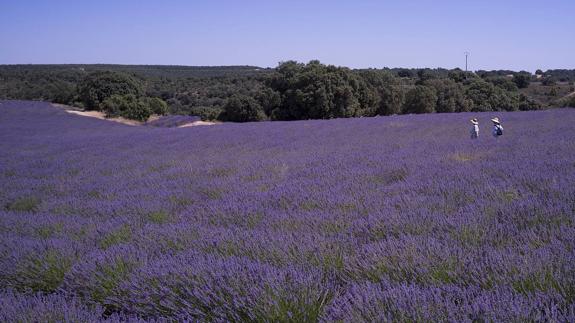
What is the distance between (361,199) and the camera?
3461mm

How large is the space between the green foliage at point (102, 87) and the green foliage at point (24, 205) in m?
37.0

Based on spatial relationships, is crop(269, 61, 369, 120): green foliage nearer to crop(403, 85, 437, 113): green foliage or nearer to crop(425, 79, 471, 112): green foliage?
crop(403, 85, 437, 113): green foliage

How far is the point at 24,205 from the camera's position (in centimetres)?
466

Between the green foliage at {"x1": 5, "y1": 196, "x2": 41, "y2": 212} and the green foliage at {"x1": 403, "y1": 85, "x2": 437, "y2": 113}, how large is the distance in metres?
40.4

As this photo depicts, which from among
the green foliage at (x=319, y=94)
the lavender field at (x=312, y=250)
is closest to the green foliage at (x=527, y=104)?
the green foliage at (x=319, y=94)

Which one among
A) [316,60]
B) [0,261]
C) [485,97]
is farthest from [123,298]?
[485,97]

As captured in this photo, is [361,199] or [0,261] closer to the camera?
[0,261]

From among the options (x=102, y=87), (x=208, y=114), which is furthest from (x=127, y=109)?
(x=208, y=114)

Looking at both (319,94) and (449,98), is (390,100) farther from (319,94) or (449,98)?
(319,94)

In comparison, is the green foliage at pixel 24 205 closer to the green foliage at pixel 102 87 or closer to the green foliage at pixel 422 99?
the green foliage at pixel 102 87

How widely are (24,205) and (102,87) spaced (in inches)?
1537

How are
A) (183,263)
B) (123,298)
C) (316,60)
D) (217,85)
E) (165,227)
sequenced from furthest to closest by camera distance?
(217,85) → (316,60) → (165,227) → (183,263) → (123,298)

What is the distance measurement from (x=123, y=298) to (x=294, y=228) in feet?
3.78

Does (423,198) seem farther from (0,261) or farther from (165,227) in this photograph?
(0,261)
